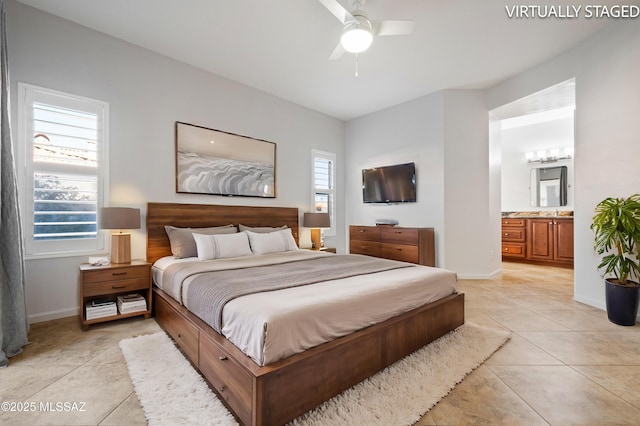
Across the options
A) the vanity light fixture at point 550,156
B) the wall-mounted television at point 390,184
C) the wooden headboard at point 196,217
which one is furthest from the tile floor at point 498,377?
the vanity light fixture at point 550,156

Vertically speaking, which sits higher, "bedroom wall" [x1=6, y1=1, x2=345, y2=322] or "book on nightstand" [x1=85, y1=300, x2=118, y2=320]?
"bedroom wall" [x1=6, y1=1, x2=345, y2=322]

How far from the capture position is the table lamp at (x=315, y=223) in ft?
15.8

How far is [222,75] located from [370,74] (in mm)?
2197

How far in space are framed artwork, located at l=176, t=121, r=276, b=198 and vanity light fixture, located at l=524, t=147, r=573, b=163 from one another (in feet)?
19.9

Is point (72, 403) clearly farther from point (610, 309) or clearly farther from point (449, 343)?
point (610, 309)

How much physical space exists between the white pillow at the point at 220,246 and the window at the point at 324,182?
84.8 inches

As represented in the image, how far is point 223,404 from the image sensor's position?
1.63 metres

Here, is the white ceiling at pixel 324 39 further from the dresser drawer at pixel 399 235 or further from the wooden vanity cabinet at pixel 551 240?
the wooden vanity cabinet at pixel 551 240

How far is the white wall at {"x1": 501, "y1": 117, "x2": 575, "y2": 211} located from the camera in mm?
6098

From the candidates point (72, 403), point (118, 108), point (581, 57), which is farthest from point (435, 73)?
point (72, 403)

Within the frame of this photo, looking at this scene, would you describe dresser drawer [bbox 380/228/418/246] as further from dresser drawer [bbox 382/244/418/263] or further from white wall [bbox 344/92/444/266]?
white wall [bbox 344/92/444/266]

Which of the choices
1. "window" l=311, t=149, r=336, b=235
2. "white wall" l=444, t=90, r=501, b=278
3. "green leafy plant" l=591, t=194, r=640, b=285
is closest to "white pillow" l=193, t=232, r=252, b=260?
"window" l=311, t=149, r=336, b=235

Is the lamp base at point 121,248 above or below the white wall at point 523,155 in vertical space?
below

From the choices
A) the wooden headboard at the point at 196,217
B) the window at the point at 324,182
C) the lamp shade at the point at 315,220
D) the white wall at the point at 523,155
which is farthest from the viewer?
the white wall at the point at 523,155
